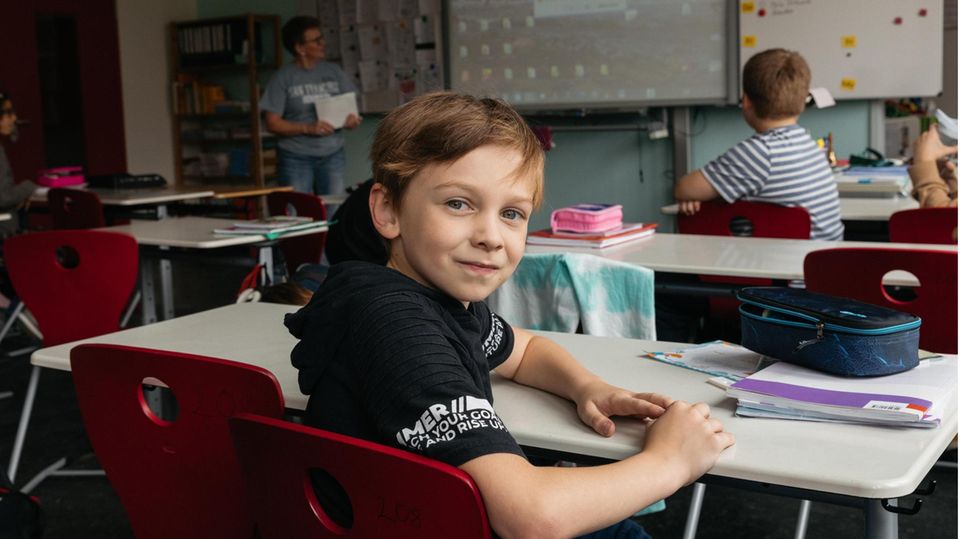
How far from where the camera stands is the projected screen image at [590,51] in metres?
6.05

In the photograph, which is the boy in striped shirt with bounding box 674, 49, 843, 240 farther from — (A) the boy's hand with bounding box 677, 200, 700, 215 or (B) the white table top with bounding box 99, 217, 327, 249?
(B) the white table top with bounding box 99, 217, 327, 249

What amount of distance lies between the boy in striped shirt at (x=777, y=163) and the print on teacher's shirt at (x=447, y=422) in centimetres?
240

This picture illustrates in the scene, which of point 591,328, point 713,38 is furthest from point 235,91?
point 591,328

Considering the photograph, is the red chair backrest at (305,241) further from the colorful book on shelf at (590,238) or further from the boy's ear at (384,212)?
the boy's ear at (384,212)

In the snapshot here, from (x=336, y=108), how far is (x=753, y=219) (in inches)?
136

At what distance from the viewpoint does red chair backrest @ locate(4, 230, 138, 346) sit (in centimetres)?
280

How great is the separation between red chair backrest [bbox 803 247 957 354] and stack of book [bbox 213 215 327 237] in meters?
1.96

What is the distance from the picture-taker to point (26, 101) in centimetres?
762

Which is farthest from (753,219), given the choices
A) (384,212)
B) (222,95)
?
A: (222,95)

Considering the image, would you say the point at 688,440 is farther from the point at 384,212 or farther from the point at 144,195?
the point at 144,195

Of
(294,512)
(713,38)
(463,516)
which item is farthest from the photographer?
(713,38)

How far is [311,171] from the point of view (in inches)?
248

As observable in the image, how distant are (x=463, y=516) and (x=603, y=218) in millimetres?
2189

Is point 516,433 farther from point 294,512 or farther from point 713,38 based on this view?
point 713,38
